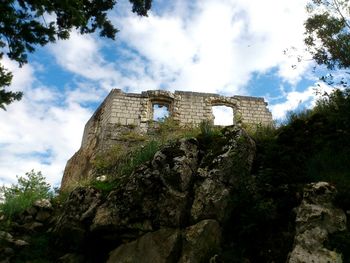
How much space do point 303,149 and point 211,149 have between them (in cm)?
168

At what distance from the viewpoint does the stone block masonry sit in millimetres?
13180

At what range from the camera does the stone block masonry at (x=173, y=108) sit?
1318 cm

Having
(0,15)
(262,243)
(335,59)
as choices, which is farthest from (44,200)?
(335,59)

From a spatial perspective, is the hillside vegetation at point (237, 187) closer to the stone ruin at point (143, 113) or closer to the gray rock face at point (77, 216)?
the gray rock face at point (77, 216)

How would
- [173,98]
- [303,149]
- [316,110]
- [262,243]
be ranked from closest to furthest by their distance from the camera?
1. [262,243]
2. [303,149]
3. [316,110]
4. [173,98]

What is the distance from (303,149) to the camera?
7.09m

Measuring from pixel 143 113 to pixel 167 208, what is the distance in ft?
24.2

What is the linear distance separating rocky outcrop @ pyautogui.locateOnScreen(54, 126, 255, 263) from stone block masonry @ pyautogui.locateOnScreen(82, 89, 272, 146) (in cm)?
586

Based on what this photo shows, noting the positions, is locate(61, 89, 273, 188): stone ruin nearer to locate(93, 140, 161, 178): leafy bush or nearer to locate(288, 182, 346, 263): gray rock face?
locate(93, 140, 161, 178): leafy bush

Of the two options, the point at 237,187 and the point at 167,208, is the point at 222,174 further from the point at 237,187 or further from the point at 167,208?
the point at 167,208

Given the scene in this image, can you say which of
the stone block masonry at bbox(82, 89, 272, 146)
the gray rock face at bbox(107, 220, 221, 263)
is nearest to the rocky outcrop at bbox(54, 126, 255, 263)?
the gray rock face at bbox(107, 220, 221, 263)

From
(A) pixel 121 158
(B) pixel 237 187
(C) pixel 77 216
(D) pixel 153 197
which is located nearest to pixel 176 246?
(D) pixel 153 197

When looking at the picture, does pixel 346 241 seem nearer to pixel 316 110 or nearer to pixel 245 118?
pixel 316 110

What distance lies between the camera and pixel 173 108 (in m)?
13.6
